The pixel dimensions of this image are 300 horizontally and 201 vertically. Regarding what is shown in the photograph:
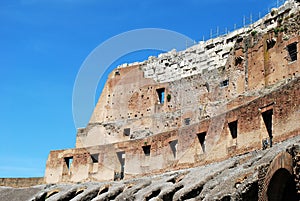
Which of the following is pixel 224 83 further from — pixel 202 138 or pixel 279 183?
pixel 279 183

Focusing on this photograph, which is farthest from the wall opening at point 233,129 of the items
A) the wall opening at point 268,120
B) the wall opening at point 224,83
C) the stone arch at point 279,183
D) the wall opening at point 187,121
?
the stone arch at point 279,183

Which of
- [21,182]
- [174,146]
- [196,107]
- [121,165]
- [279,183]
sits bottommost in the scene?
[279,183]

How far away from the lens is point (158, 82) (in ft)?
150

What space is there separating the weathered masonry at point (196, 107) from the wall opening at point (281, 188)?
7.72 meters

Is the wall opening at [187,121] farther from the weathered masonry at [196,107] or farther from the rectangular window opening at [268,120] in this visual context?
the rectangular window opening at [268,120]

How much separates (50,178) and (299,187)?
28546 mm

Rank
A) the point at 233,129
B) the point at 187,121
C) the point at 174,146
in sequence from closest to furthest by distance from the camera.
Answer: the point at 233,129 < the point at 174,146 < the point at 187,121

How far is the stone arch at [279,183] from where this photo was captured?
13477 millimetres

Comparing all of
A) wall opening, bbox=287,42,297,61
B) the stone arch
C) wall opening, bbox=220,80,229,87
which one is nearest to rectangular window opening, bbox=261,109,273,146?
wall opening, bbox=287,42,297,61

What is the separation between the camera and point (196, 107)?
39.4 metres

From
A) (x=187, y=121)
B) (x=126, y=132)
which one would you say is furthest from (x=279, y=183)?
(x=126, y=132)

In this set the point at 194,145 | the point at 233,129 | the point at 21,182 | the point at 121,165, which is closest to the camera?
the point at 233,129

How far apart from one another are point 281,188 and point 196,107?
2570 centimetres

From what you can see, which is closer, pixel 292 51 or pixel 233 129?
pixel 233 129
